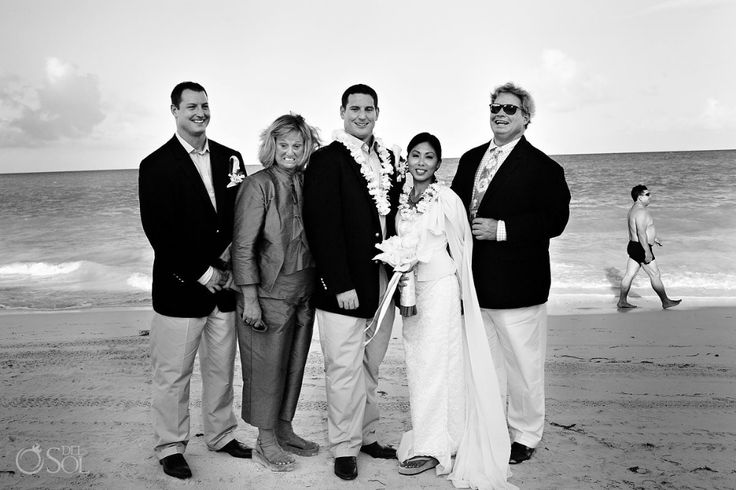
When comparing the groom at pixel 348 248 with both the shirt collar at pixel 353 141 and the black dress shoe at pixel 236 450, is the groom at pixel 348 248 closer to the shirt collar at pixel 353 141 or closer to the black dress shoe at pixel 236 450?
the shirt collar at pixel 353 141

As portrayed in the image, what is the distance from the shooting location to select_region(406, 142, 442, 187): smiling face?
357 cm

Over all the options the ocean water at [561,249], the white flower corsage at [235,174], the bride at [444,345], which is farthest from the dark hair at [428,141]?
the ocean water at [561,249]

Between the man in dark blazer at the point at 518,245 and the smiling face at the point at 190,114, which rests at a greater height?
the smiling face at the point at 190,114

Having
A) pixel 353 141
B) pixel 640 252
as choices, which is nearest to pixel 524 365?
pixel 353 141

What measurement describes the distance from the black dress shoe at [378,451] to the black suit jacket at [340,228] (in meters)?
0.91

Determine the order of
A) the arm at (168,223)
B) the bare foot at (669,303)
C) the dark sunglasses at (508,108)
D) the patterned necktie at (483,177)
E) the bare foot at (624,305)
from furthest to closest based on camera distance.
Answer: the bare foot at (624,305), the bare foot at (669,303), the patterned necktie at (483,177), the dark sunglasses at (508,108), the arm at (168,223)

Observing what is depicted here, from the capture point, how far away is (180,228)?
139 inches

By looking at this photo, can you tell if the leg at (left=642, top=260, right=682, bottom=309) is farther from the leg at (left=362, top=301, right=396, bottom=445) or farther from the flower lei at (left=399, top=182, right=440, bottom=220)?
the flower lei at (left=399, top=182, right=440, bottom=220)

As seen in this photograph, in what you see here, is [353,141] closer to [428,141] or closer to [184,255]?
[428,141]

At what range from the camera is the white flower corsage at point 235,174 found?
3723mm

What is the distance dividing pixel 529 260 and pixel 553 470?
1298mm

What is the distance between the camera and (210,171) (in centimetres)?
370

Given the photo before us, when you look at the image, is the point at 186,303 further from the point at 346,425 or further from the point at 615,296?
the point at 615,296

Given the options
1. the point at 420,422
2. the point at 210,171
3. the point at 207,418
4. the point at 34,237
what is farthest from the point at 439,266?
the point at 34,237
